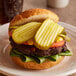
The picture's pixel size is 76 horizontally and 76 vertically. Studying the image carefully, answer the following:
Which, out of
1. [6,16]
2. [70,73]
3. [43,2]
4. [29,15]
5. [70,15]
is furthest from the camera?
[43,2]

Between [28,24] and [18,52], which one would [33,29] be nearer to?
[28,24]

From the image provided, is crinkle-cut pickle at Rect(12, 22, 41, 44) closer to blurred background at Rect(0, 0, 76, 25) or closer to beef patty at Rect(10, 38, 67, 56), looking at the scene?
beef patty at Rect(10, 38, 67, 56)

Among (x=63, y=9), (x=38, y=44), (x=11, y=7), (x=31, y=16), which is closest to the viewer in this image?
(x=38, y=44)

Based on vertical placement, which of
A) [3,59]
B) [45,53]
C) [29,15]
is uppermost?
[29,15]

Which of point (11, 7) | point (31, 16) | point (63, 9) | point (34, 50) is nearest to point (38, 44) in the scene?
point (34, 50)

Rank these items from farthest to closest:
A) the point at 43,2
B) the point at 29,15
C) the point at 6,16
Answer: the point at 43,2 < the point at 6,16 < the point at 29,15

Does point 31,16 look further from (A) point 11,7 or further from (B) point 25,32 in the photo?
(A) point 11,7

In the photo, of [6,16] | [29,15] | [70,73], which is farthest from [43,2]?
[70,73]
